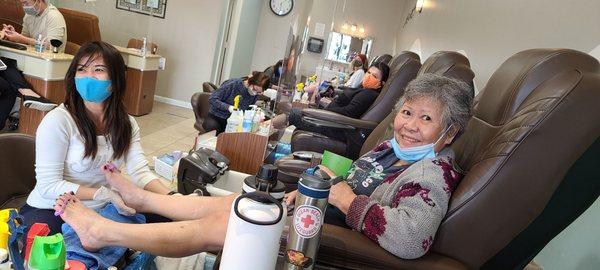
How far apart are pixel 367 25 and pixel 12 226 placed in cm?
713

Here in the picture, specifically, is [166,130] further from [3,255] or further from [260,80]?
[3,255]

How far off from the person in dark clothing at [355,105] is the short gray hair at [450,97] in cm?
133

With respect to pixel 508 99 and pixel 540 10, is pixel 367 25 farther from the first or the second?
pixel 508 99

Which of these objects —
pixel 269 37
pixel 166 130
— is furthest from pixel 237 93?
pixel 269 37

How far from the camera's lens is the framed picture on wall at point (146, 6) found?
5.56 m

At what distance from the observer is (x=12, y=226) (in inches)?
30.6

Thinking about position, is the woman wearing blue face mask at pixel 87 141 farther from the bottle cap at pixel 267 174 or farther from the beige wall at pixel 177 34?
the beige wall at pixel 177 34

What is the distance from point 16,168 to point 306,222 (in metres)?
1.09

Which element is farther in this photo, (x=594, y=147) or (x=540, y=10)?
(x=540, y=10)

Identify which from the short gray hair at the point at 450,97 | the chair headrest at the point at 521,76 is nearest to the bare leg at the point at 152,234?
the short gray hair at the point at 450,97

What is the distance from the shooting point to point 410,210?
3.38ft

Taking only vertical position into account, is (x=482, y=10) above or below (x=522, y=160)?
above

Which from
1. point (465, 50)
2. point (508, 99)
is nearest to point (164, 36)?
point (465, 50)

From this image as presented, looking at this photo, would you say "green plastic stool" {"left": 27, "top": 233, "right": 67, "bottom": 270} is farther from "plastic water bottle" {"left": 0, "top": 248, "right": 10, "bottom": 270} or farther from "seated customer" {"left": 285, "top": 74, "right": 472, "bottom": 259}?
"seated customer" {"left": 285, "top": 74, "right": 472, "bottom": 259}
